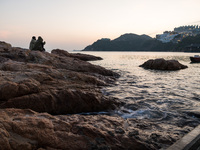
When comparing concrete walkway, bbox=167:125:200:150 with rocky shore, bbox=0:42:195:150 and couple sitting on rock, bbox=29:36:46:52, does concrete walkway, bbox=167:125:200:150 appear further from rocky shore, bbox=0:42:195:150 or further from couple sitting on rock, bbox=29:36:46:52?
couple sitting on rock, bbox=29:36:46:52

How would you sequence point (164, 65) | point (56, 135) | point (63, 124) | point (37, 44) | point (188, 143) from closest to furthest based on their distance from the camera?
point (56, 135) < point (188, 143) < point (63, 124) < point (37, 44) < point (164, 65)

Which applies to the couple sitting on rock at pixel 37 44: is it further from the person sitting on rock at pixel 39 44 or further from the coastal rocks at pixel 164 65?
the coastal rocks at pixel 164 65

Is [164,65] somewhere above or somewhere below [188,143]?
above

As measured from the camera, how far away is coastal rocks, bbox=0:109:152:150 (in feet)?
10.4

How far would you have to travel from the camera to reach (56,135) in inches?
142

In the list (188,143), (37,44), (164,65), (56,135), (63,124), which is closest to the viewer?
(56,135)

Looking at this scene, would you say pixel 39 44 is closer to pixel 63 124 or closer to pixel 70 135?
pixel 63 124

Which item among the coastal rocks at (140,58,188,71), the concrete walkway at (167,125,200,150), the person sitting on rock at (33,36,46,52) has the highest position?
the person sitting on rock at (33,36,46,52)

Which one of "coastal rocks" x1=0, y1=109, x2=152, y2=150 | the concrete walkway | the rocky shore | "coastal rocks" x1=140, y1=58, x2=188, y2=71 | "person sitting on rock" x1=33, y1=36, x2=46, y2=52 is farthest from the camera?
"coastal rocks" x1=140, y1=58, x2=188, y2=71

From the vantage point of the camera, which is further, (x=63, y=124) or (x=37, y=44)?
(x=37, y=44)

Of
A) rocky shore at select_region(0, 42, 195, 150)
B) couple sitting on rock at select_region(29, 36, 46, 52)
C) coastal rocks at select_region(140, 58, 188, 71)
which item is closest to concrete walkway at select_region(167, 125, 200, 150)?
rocky shore at select_region(0, 42, 195, 150)

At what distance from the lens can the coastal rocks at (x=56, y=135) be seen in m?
3.18

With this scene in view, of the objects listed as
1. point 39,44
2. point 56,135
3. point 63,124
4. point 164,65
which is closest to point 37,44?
point 39,44

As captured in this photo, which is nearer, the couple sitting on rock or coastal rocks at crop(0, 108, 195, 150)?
coastal rocks at crop(0, 108, 195, 150)
